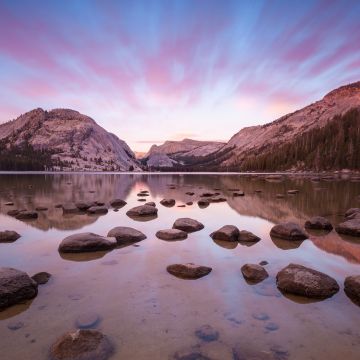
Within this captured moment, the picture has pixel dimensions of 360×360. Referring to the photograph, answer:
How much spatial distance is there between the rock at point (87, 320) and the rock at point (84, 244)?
6.62 m

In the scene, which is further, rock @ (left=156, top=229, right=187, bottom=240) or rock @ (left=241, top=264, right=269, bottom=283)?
rock @ (left=156, top=229, right=187, bottom=240)

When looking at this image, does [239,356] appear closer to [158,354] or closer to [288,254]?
[158,354]

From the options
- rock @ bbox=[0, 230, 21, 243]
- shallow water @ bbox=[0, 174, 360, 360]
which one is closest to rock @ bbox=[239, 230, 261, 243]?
shallow water @ bbox=[0, 174, 360, 360]

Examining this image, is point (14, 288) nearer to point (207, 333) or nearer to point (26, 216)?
point (207, 333)

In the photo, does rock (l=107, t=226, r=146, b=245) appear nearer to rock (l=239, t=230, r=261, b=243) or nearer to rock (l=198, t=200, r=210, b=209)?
rock (l=239, t=230, r=261, b=243)

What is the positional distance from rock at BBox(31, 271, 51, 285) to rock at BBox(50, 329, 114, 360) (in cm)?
436

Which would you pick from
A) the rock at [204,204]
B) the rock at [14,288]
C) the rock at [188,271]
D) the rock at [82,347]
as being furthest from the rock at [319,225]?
the rock at [82,347]

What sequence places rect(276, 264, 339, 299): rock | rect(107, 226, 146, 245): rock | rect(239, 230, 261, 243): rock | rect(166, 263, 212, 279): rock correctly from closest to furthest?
rect(276, 264, 339, 299): rock, rect(166, 263, 212, 279): rock, rect(107, 226, 146, 245): rock, rect(239, 230, 261, 243): rock

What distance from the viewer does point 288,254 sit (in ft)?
50.1

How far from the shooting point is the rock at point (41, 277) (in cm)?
1122

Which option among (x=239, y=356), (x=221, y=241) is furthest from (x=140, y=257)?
(x=239, y=356)

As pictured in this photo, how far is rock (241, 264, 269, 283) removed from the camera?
1170 cm

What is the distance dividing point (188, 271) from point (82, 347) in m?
5.56

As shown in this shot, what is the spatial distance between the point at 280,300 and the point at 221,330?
279 centimetres
